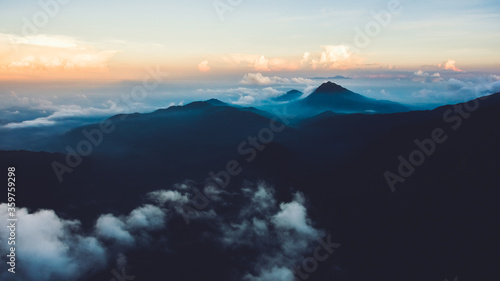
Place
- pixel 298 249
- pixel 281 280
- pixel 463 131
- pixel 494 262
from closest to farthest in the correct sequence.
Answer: pixel 494 262, pixel 281 280, pixel 298 249, pixel 463 131

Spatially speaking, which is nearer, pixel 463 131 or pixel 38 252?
pixel 38 252

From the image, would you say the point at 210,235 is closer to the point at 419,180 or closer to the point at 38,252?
the point at 38,252

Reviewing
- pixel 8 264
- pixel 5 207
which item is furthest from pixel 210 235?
pixel 5 207

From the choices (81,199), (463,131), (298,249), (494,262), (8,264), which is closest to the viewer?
(494,262)

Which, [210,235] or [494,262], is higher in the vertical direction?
[494,262]

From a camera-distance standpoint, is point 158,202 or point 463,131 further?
point 158,202

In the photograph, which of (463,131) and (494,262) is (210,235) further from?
(463,131)

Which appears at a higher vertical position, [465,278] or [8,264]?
[465,278]

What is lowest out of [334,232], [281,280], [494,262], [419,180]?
[281,280]

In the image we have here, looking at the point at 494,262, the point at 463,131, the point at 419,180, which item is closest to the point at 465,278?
the point at 494,262
